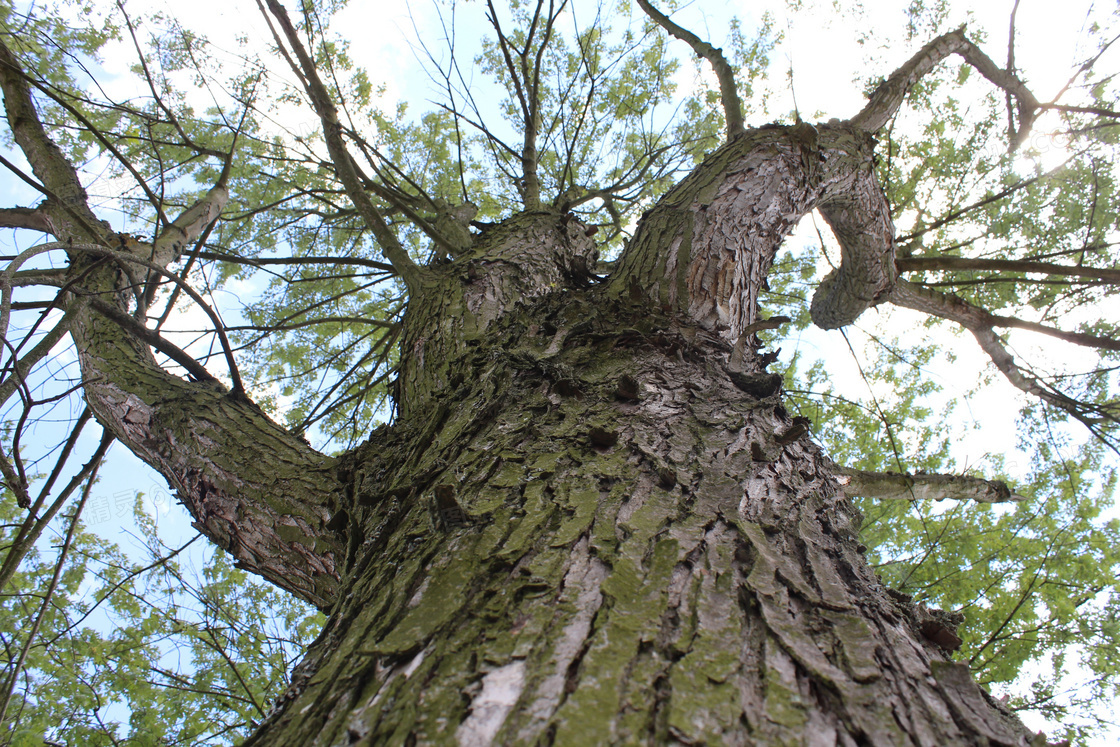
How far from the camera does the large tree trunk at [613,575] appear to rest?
0.65 m

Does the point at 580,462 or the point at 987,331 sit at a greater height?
the point at 987,331

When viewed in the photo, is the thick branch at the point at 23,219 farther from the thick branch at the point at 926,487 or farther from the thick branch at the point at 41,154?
the thick branch at the point at 926,487

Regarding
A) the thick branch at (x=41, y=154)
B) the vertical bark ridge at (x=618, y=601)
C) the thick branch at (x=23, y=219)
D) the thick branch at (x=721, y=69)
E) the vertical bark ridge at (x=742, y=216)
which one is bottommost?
the vertical bark ridge at (x=618, y=601)

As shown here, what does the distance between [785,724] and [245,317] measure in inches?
201

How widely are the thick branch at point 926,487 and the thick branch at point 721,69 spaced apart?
234 centimetres

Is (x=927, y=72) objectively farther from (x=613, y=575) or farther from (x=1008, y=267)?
(x=613, y=575)

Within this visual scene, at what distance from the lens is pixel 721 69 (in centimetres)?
405

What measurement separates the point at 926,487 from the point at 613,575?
Answer: 3260mm

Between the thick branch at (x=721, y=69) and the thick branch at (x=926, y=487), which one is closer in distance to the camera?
the thick branch at (x=926, y=487)

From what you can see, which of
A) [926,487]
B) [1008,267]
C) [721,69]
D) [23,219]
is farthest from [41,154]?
[1008,267]

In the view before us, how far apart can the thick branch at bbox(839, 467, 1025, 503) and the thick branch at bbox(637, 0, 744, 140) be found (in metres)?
2.34

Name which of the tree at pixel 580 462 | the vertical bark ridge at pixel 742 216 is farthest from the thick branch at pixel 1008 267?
the vertical bark ridge at pixel 742 216

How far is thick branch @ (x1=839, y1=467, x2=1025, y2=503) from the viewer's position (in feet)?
10.0

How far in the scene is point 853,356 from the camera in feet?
11.8
